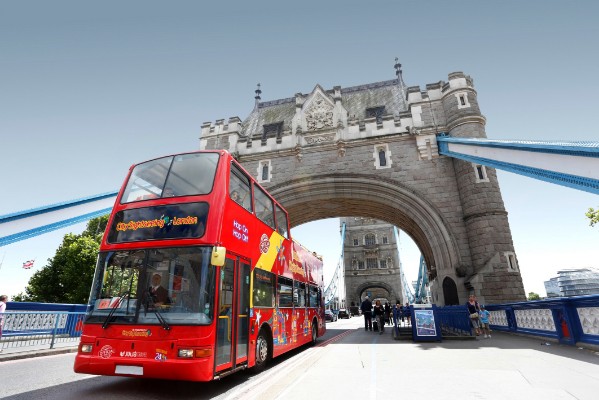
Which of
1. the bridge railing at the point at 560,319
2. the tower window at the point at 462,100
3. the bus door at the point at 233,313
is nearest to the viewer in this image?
the bus door at the point at 233,313

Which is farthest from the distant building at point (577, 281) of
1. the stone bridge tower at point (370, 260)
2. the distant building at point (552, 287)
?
the stone bridge tower at point (370, 260)

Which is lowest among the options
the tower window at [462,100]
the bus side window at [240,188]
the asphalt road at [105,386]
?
the asphalt road at [105,386]

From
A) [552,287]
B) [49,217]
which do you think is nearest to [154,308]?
[49,217]

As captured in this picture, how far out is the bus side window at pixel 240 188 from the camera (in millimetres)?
5342

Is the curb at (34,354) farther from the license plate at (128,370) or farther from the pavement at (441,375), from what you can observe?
the license plate at (128,370)

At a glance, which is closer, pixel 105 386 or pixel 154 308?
pixel 154 308

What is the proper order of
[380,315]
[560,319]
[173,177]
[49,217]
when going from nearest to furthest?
[173,177]
[560,319]
[49,217]
[380,315]

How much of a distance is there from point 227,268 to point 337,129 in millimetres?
13800

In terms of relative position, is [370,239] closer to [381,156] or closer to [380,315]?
[381,156]

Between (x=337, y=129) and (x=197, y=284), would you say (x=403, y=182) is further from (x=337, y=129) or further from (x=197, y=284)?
(x=197, y=284)

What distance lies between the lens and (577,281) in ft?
497

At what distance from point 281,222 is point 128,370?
4.76 m

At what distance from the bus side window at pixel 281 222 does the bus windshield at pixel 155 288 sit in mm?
3541

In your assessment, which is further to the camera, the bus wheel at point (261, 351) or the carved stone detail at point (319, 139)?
the carved stone detail at point (319, 139)
